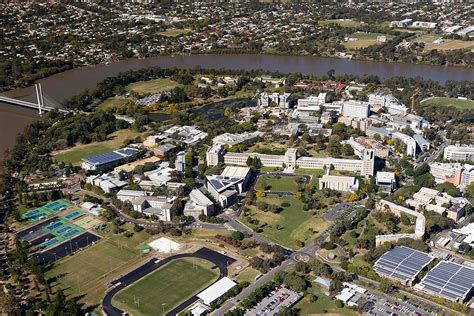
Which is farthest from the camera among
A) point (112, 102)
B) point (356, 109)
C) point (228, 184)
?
point (112, 102)

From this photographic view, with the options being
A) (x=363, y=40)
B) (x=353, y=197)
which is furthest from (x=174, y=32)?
(x=353, y=197)

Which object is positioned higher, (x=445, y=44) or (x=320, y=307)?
(x=445, y=44)

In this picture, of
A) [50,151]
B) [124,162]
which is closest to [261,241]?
[124,162]

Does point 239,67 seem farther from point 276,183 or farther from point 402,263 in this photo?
point 402,263

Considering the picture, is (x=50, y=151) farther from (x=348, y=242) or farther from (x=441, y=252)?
(x=441, y=252)

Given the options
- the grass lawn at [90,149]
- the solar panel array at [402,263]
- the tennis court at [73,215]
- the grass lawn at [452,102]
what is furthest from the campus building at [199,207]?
the grass lawn at [452,102]

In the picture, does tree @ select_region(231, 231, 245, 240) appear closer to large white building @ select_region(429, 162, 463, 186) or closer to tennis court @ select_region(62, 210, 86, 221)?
tennis court @ select_region(62, 210, 86, 221)

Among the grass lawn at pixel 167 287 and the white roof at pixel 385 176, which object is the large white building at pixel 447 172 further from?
the grass lawn at pixel 167 287
